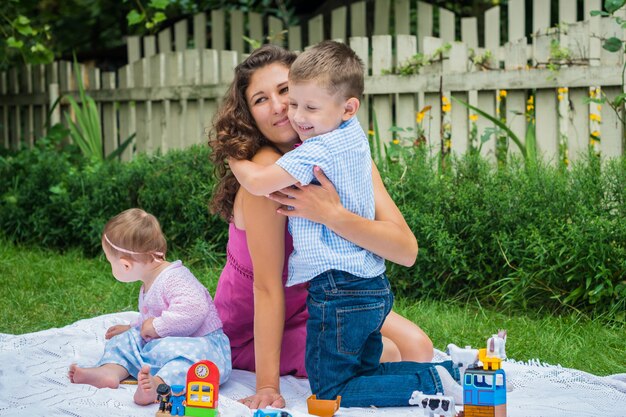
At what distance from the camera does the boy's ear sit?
286 centimetres

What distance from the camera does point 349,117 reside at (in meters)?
2.91

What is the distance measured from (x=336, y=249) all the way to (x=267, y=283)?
30 cm

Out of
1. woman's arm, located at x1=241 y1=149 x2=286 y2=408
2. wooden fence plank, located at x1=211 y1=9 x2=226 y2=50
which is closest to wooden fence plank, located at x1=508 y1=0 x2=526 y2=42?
wooden fence plank, located at x1=211 y1=9 x2=226 y2=50

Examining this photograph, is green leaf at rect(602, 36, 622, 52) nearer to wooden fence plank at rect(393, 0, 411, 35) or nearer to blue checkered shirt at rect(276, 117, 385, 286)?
blue checkered shirt at rect(276, 117, 385, 286)

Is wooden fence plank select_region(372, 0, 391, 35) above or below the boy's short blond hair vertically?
above

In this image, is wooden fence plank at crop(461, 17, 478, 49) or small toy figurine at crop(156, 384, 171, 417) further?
wooden fence plank at crop(461, 17, 478, 49)

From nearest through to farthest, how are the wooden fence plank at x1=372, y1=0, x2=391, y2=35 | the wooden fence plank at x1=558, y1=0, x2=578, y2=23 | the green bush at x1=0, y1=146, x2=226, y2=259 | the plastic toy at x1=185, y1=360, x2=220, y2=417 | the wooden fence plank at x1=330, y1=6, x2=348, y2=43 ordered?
1. the plastic toy at x1=185, y1=360, x2=220, y2=417
2. the green bush at x1=0, y1=146, x2=226, y2=259
3. the wooden fence plank at x1=558, y1=0, x2=578, y2=23
4. the wooden fence plank at x1=330, y1=6, x2=348, y2=43
5. the wooden fence plank at x1=372, y1=0, x2=391, y2=35

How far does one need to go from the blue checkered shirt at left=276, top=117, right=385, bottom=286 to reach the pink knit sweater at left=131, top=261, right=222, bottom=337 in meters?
0.41

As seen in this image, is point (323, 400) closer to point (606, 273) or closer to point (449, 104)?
point (606, 273)

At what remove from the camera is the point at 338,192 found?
9.62ft

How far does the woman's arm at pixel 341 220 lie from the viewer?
2.85m

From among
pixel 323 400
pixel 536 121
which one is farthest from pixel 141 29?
pixel 323 400

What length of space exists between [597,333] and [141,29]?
5.31m

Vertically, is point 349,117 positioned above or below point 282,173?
above
